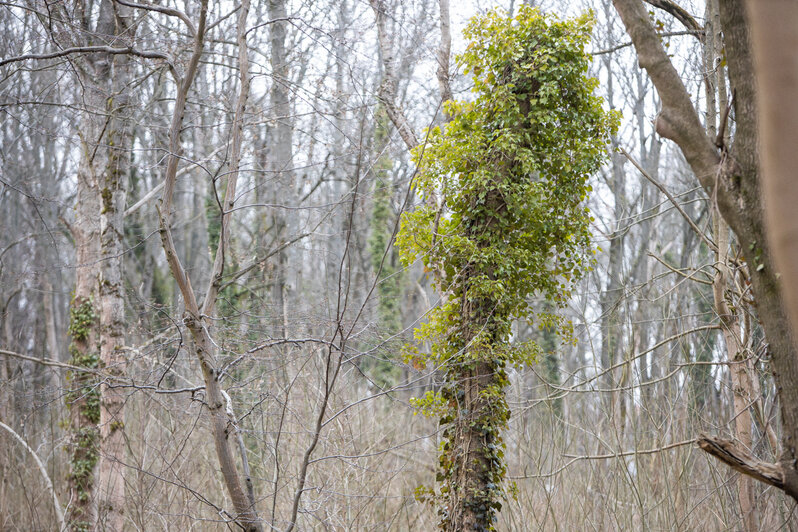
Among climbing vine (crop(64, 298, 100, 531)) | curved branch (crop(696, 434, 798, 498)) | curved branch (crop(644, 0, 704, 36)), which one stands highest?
curved branch (crop(644, 0, 704, 36))

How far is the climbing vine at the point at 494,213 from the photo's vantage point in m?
5.66

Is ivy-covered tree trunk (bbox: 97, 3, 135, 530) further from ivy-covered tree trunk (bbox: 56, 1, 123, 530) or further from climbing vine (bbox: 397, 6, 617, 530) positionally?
climbing vine (bbox: 397, 6, 617, 530)

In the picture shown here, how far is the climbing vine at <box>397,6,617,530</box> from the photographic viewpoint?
18.6 ft

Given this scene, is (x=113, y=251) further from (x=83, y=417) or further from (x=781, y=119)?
(x=781, y=119)

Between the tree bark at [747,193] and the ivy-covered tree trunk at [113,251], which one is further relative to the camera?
the ivy-covered tree trunk at [113,251]

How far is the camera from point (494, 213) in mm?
5832

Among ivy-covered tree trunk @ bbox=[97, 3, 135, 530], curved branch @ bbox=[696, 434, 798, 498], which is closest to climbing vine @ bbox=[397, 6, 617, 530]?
curved branch @ bbox=[696, 434, 798, 498]

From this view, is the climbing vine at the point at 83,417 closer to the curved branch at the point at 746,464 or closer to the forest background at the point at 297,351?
the forest background at the point at 297,351

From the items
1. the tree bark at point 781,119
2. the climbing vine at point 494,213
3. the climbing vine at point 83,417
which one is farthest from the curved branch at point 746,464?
the climbing vine at point 83,417

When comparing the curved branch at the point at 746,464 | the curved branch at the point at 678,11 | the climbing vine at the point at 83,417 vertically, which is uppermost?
the curved branch at the point at 678,11

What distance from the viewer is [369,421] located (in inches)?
332

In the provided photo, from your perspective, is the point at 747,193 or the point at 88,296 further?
the point at 88,296

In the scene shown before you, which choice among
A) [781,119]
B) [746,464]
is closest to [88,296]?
[746,464]

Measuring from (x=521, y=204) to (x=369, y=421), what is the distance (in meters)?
3.87
